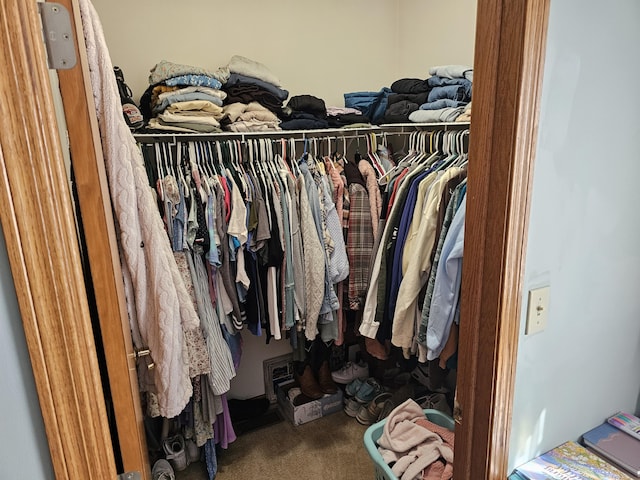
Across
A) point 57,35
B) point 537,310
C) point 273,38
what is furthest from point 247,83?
point 537,310

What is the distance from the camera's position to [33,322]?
525 millimetres

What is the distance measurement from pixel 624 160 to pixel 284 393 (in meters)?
2.16

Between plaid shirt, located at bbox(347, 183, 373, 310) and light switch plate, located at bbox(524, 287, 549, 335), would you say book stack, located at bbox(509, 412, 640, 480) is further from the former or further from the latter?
plaid shirt, located at bbox(347, 183, 373, 310)

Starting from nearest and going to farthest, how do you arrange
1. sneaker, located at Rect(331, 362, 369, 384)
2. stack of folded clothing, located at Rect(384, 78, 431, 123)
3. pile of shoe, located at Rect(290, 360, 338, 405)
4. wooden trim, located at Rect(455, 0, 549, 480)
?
wooden trim, located at Rect(455, 0, 549, 480) < stack of folded clothing, located at Rect(384, 78, 431, 123) < pile of shoe, located at Rect(290, 360, 338, 405) < sneaker, located at Rect(331, 362, 369, 384)

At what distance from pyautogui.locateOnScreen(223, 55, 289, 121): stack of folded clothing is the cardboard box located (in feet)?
5.63

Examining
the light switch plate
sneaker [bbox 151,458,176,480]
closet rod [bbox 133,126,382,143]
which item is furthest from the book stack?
closet rod [bbox 133,126,382,143]

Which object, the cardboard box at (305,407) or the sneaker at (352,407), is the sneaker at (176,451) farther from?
the sneaker at (352,407)

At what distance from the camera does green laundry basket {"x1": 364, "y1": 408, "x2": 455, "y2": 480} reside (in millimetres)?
1480

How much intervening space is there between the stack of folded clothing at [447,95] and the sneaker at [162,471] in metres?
2.14

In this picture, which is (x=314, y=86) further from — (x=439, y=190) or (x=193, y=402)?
(x=193, y=402)

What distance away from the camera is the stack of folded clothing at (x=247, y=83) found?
202 cm

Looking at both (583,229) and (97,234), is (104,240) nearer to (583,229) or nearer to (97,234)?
(97,234)

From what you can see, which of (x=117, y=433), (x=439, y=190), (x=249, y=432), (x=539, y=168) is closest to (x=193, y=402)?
(x=249, y=432)

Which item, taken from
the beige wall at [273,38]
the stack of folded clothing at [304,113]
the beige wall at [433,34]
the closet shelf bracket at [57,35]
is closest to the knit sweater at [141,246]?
the closet shelf bracket at [57,35]
